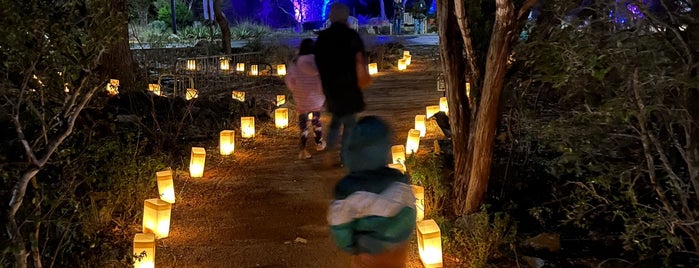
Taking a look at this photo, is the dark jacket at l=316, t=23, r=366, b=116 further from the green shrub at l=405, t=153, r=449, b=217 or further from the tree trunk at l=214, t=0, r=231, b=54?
the tree trunk at l=214, t=0, r=231, b=54

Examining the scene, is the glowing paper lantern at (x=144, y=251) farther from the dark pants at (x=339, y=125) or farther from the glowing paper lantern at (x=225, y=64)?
the glowing paper lantern at (x=225, y=64)

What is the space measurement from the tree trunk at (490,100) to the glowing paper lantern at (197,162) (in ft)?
10.4

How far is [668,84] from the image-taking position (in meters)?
3.57

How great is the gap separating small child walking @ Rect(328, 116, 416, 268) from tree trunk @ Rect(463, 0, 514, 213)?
2006mm

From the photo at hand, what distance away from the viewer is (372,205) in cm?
285

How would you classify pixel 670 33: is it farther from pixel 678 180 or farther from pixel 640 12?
pixel 678 180

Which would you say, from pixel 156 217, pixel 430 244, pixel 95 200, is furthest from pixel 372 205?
pixel 95 200

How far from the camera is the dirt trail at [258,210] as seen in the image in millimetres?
4867

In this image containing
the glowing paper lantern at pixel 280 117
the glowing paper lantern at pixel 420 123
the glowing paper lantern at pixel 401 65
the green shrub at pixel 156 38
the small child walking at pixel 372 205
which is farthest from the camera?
the green shrub at pixel 156 38

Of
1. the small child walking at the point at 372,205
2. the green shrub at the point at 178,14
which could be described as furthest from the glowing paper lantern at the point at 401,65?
the green shrub at the point at 178,14

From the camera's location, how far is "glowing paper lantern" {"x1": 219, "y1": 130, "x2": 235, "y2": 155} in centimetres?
802

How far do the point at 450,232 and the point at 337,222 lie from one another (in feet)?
7.65

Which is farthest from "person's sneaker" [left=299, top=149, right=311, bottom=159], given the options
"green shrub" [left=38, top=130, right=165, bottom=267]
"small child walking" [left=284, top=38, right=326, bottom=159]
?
"green shrub" [left=38, top=130, right=165, bottom=267]

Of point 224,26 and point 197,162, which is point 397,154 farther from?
point 224,26
